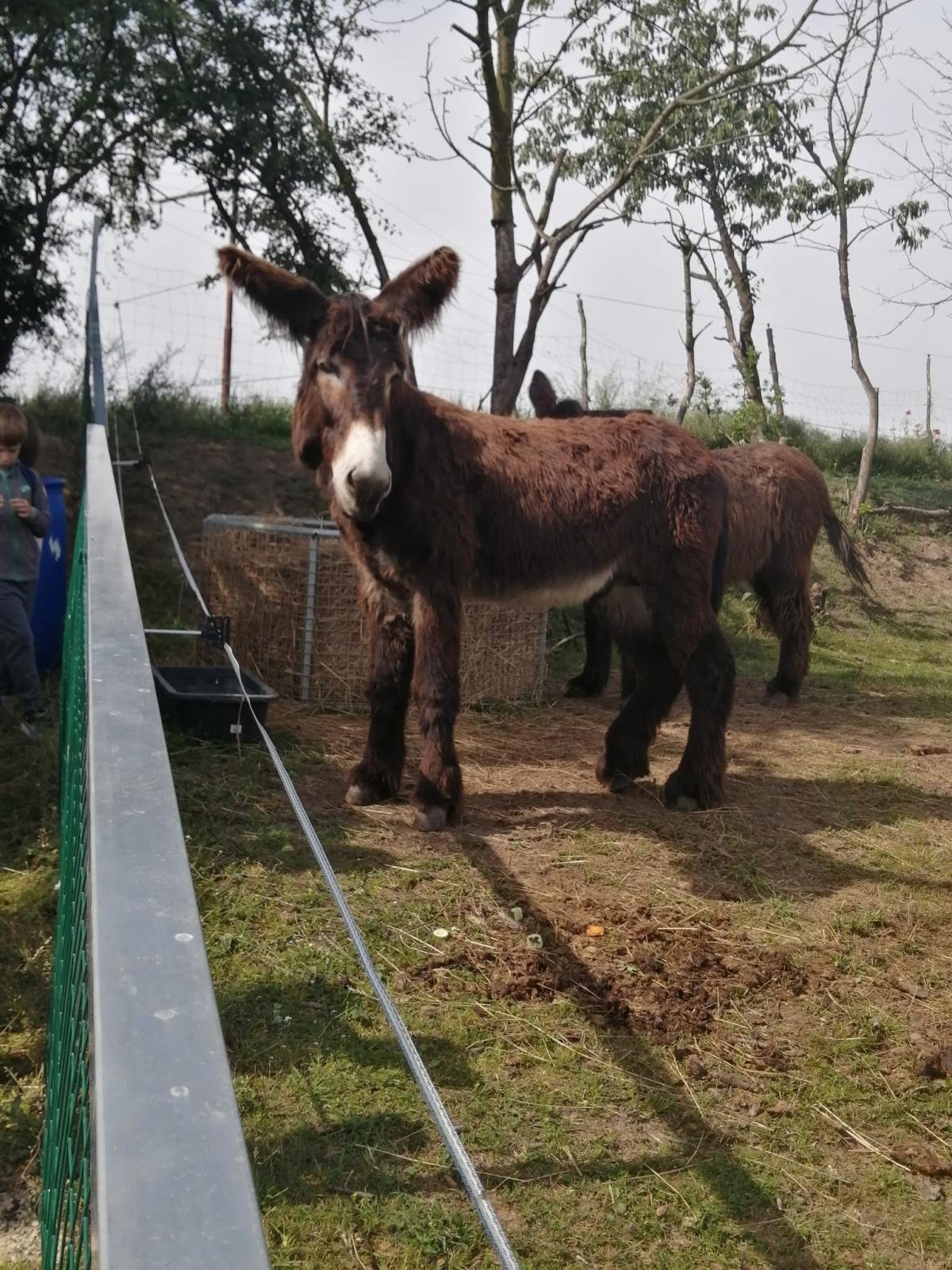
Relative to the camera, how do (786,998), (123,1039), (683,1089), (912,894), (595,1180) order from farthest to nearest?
(912,894) < (786,998) < (683,1089) < (595,1180) < (123,1039)

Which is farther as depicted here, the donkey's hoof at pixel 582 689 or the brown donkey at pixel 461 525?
the donkey's hoof at pixel 582 689

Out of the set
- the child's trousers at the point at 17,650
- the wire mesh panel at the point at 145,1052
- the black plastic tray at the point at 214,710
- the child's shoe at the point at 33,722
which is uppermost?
the wire mesh panel at the point at 145,1052

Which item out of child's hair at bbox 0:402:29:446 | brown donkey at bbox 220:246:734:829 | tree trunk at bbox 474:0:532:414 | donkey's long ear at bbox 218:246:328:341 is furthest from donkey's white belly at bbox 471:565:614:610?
tree trunk at bbox 474:0:532:414

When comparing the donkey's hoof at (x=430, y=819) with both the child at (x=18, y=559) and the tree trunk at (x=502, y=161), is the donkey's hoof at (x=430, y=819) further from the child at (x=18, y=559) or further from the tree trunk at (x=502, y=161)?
the tree trunk at (x=502, y=161)

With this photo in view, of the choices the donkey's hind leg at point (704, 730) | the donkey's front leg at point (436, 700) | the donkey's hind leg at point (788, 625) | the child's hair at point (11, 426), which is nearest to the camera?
the donkey's front leg at point (436, 700)

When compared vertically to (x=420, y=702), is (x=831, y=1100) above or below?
below

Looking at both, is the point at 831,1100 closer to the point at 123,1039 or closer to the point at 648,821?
the point at 648,821

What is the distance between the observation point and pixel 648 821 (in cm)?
511

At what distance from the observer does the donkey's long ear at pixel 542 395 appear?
25.8 ft

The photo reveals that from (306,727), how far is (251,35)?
216 inches

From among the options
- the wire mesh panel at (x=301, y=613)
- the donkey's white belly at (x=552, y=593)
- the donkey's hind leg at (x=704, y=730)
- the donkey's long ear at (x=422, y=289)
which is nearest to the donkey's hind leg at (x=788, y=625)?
the wire mesh panel at (x=301, y=613)

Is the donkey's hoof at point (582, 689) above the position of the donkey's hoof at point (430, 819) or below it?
above

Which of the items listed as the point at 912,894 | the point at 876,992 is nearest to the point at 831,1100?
the point at 876,992

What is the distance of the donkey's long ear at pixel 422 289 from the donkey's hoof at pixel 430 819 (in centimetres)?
191
